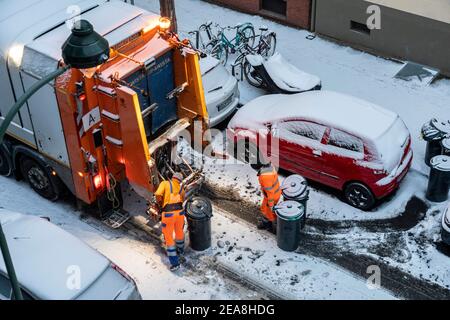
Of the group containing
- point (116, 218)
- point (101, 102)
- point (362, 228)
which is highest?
point (101, 102)

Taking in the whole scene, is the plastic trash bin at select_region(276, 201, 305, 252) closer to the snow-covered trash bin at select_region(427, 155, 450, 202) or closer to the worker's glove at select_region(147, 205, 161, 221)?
the worker's glove at select_region(147, 205, 161, 221)

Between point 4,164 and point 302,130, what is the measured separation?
5312 millimetres

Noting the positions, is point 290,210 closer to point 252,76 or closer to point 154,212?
point 154,212

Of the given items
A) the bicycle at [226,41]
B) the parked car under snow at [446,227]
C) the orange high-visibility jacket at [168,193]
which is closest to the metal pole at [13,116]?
the orange high-visibility jacket at [168,193]

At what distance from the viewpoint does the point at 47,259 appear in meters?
9.70

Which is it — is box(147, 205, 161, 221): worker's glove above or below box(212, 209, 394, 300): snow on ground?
above

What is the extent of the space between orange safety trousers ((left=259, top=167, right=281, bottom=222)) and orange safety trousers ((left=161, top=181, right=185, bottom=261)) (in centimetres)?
136

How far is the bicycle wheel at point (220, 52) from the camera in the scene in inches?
612

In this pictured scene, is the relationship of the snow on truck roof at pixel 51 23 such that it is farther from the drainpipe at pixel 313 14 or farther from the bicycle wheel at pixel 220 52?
the drainpipe at pixel 313 14

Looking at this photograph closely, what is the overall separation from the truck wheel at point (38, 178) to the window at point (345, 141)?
4734 millimetres

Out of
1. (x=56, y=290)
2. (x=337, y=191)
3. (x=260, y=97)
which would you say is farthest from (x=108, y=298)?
(x=260, y=97)

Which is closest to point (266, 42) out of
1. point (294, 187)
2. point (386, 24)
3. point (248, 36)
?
point (248, 36)

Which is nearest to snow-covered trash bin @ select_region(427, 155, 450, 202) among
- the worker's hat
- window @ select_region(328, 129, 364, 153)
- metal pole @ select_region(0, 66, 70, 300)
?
window @ select_region(328, 129, 364, 153)

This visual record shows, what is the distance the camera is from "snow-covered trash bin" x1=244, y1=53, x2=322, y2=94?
14352 millimetres
